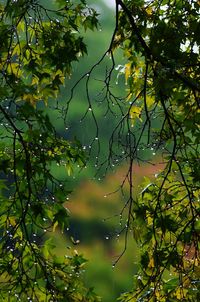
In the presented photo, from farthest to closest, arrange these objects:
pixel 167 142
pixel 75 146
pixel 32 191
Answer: pixel 167 142 → pixel 75 146 → pixel 32 191

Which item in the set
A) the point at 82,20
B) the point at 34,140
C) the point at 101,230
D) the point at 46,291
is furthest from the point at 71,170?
the point at 101,230

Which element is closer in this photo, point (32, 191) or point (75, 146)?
point (32, 191)

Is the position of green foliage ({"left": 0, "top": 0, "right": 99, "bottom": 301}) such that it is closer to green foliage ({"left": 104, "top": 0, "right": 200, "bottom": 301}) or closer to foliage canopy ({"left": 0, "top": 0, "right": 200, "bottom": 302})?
foliage canopy ({"left": 0, "top": 0, "right": 200, "bottom": 302})

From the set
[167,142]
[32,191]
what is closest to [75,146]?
[32,191]

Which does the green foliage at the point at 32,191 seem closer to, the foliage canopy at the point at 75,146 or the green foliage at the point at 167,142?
the foliage canopy at the point at 75,146

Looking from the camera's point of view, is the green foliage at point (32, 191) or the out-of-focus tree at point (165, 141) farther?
the out-of-focus tree at point (165, 141)

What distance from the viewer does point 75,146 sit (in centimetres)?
242

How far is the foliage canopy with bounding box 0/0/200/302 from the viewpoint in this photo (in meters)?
2.16

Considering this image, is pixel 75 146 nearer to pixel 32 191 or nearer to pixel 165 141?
pixel 32 191

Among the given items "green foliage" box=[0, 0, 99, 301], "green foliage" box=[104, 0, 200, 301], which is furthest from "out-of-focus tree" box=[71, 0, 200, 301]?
"green foliage" box=[0, 0, 99, 301]

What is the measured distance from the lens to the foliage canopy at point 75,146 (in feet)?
7.07

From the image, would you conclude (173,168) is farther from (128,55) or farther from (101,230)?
(101,230)

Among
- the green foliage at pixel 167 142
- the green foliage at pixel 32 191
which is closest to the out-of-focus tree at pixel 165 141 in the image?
the green foliage at pixel 167 142

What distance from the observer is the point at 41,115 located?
6.71 feet
